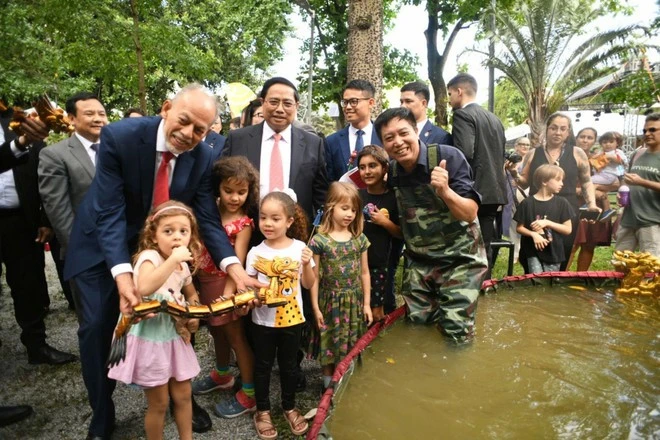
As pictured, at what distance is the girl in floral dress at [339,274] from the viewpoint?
2746mm

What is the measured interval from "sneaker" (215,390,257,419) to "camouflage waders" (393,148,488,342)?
44.9 inches

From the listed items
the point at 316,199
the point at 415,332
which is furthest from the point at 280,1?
Answer: the point at 415,332

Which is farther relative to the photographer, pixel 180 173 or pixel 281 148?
pixel 281 148

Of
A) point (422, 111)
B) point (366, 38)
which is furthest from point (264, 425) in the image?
point (366, 38)

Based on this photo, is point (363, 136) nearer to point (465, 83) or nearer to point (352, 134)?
point (352, 134)

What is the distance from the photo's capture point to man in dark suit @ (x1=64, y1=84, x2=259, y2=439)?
2.13 m

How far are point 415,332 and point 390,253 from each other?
26.8 inches

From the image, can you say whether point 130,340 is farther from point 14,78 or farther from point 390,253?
point 14,78

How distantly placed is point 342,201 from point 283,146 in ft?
2.10

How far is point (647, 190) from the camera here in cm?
432

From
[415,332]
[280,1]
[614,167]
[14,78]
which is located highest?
[280,1]

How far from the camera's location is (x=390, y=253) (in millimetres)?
3455

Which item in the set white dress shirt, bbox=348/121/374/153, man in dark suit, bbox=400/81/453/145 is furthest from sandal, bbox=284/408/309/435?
man in dark suit, bbox=400/81/453/145

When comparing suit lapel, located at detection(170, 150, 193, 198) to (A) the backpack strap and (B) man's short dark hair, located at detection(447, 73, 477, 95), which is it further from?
(B) man's short dark hair, located at detection(447, 73, 477, 95)
